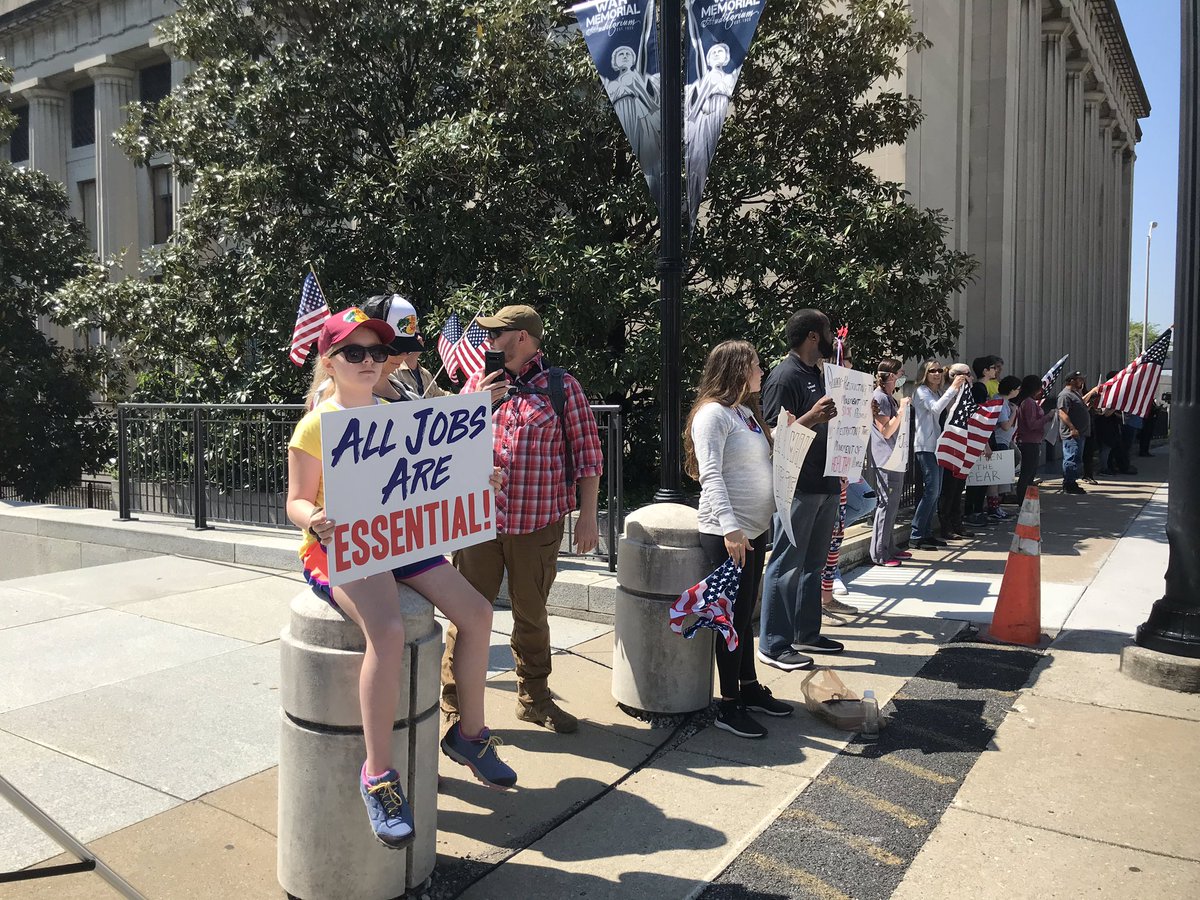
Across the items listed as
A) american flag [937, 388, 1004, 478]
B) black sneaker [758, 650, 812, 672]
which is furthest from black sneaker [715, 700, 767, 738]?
american flag [937, 388, 1004, 478]

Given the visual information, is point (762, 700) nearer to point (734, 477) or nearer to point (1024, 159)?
point (734, 477)

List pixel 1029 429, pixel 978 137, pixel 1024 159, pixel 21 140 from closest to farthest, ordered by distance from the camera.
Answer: pixel 1029 429 → pixel 978 137 → pixel 1024 159 → pixel 21 140

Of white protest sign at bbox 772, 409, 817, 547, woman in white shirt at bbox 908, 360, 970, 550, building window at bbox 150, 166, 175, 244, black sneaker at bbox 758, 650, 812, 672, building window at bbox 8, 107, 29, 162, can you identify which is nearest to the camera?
white protest sign at bbox 772, 409, 817, 547

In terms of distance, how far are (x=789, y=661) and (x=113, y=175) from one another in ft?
102

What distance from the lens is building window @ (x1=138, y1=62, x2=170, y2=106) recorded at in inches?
1180

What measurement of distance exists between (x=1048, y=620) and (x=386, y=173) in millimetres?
8510

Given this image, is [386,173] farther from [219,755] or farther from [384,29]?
[219,755]

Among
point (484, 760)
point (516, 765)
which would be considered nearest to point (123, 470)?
point (516, 765)

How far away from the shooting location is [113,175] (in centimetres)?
3041

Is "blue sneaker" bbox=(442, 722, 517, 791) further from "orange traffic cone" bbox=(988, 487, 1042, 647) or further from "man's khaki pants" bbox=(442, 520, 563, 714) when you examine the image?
"orange traffic cone" bbox=(988, 487, 1042, 647)

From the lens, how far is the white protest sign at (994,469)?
1159 centimetres

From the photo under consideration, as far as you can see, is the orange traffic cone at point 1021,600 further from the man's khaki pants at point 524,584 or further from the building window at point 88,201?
the building window at point 88,201

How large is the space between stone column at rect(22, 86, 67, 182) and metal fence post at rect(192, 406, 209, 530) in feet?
92.6

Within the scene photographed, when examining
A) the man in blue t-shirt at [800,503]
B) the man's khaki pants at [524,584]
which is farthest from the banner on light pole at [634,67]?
the man's khaki pants at [524,584]
